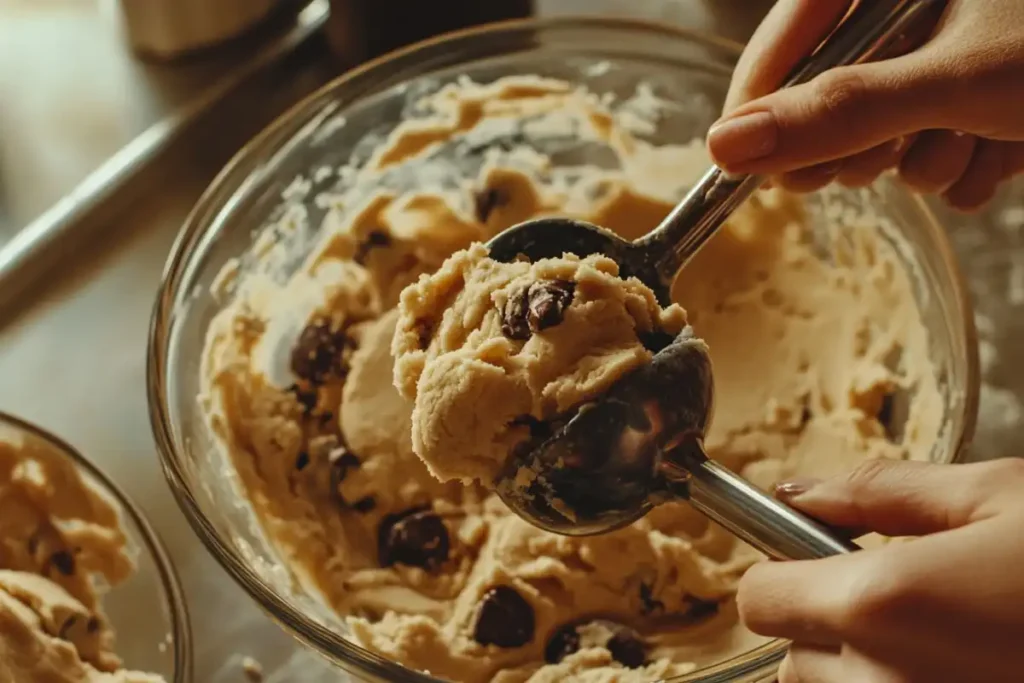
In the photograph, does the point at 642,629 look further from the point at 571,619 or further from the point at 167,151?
the point at 167,151

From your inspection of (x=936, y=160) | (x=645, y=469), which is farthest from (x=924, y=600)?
(x=936, y=160)

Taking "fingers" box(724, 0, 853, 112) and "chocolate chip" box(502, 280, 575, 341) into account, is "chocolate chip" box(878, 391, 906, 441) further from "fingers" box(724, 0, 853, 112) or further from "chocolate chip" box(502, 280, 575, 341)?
"chocolate chip" box(502, 280, 575, 341)

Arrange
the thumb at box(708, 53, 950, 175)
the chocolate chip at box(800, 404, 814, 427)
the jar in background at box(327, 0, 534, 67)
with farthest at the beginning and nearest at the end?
1. the jar in background at box(327, 0, 534, 67)
2. the chocolate chip at box(800, 404, 814, 427)
3. the thumb at box(708, 53, 950, 175)

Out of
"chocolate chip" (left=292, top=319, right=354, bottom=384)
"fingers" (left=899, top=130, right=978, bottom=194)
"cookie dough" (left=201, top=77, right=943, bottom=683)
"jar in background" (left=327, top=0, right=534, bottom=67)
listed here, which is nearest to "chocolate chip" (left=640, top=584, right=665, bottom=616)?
"cookie dough" (left=201, top=77, right=943, bottom=683)

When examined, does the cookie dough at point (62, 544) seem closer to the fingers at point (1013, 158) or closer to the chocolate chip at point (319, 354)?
the chocolate chip at point (319, 354)

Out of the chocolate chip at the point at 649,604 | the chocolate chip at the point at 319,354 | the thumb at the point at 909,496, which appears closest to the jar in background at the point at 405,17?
the chocolate chip at the point at 319,354

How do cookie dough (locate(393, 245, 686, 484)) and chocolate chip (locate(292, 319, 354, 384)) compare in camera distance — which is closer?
cookie dough (locate(393, 245, 686, 484))

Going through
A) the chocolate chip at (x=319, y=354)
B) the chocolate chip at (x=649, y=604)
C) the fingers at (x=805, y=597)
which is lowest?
the fingers at (x=805, y=597)
